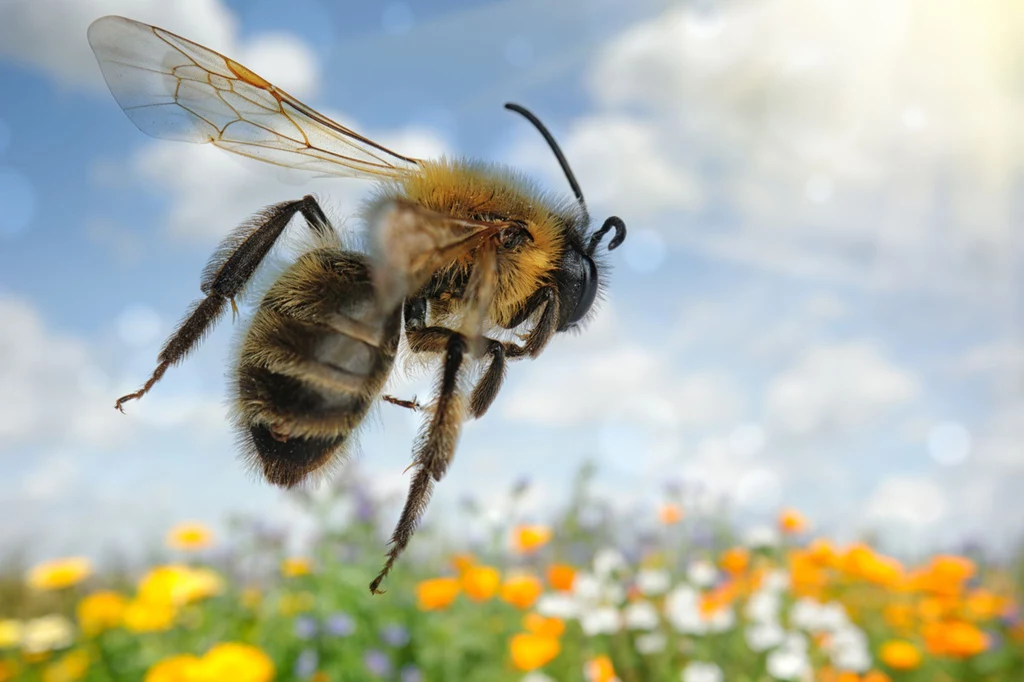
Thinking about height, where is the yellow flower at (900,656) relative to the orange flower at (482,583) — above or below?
above

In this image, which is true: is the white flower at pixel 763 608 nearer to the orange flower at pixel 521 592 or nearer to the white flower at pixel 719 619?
the white flower at pixel 719 619

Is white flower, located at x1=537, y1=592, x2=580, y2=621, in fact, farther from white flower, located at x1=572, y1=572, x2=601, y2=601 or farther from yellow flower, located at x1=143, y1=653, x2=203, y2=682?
yellow flower, located at x1=143, y1=653, x2=203, y2=682

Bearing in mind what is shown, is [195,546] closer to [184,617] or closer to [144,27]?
[184,617]

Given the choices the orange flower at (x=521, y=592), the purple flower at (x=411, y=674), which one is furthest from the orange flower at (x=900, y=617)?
the purple flower at (x=411, y=674)

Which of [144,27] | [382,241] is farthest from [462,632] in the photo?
[382,241]

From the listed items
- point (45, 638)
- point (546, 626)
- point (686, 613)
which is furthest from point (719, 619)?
point (45, 638)

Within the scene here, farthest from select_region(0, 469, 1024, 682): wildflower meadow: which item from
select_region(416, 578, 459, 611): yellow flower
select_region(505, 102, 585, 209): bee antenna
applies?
select_region(505, 102, 585, 209): bee antenna
